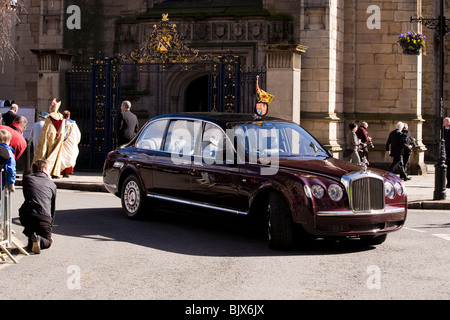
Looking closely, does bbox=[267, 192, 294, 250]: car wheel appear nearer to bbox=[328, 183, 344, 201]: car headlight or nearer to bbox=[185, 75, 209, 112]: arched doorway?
bbox=[328, 183, 344, 201]: car headlight

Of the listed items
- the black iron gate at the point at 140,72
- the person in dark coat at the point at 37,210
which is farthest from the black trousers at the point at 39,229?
the black iron gate at the point at 140,72

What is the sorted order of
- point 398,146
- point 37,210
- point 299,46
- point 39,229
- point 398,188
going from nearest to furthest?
point 37,210 → point 39,229 → point 398,188 → point 299,46 → point 398,146

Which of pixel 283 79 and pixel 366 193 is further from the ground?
pixel 283 79

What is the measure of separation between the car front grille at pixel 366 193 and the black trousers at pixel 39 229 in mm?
3561

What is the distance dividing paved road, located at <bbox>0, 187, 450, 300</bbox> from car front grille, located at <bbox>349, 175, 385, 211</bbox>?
1.86 ft

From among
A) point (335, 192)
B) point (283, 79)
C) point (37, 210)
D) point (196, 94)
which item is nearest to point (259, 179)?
point (335, 192)

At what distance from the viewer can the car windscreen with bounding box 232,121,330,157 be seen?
9.98 meters

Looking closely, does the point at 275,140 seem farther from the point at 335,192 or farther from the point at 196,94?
the point at 196,94

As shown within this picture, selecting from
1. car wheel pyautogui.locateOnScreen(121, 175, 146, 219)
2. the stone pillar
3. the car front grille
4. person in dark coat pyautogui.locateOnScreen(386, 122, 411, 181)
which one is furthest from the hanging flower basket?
the car front grille

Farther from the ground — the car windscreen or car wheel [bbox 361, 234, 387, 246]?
the car windscreen

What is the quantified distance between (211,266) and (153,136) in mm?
3880

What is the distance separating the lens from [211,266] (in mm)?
8016

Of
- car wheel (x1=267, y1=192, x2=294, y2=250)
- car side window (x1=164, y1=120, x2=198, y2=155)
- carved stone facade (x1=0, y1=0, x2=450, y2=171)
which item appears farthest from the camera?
carved stone facade (x1=0, y1=0, x2=450, y2=171)

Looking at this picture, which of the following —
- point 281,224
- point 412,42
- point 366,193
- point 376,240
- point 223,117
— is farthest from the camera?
point 412,42
